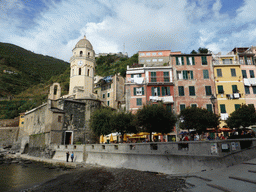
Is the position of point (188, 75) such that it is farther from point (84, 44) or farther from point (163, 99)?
point (84, 44)

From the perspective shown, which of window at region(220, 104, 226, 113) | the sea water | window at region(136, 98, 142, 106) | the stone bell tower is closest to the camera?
the sea water

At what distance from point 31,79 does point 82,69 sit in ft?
310

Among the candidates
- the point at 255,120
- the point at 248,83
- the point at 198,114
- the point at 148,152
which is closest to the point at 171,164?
the point at 148,152

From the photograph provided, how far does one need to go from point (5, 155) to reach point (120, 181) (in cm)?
3323

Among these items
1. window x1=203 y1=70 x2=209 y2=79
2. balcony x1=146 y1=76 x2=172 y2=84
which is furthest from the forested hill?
window x1=203 y1=70 x2=209 y2=79

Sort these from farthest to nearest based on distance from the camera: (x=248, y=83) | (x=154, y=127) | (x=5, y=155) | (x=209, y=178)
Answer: (x=5, y=155) < (x=248, y=83) < (x=154, y=127) < (x=209, y=178)

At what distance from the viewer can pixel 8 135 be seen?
49188 mm

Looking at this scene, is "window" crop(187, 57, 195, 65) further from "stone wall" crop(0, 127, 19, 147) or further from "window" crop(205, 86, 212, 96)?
"stone wall" crop(0, 127, 19, 147)

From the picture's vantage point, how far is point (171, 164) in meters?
11.2

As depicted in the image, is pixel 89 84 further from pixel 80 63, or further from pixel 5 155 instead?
pixel 5 155

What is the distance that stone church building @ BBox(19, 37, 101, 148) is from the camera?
2801 centimetres

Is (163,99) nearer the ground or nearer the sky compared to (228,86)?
nearer the ground

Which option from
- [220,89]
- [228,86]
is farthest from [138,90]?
[228,86]

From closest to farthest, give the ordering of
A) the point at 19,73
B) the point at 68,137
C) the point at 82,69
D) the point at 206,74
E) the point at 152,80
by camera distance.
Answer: the point at 206,74 → the point at 68,137 → the point at 152,80 → the point at 82,69 → the point at 19,73
